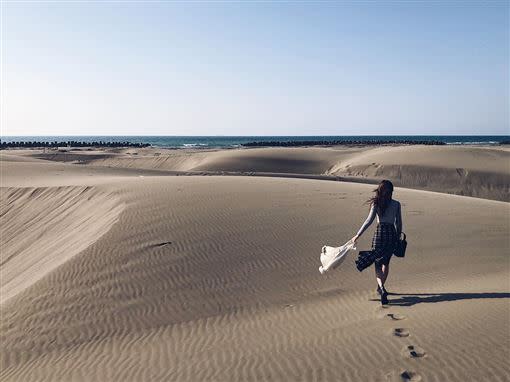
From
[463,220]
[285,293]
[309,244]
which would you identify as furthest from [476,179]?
[285,293]

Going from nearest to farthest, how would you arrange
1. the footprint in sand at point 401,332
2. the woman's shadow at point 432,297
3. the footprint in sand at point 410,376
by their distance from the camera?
the footprint in sand at point 410,376, the footprint in sand at point 401,332, the woman's shadow at point 432,297

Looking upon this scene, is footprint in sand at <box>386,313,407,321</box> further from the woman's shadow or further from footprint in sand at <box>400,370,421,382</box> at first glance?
footprint in sand at <box>400,370,421,382</box>

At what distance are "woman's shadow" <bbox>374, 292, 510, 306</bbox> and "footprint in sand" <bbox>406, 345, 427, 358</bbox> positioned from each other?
5.29 feet

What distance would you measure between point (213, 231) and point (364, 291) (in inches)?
152

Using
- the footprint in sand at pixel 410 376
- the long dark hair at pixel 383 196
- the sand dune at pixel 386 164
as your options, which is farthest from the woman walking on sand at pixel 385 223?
the sand dune at pixel 386 164

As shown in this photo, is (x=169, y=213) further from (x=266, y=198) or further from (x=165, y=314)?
(x=165, y=314)

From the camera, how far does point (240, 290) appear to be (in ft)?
27.5

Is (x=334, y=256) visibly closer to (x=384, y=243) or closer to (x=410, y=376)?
(x=384, y=243)

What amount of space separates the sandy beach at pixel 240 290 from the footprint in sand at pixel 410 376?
2 centimetres

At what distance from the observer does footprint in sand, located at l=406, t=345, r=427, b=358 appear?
214 inches

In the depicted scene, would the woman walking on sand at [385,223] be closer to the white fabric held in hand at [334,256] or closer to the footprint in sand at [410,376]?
the white fabric held in hand at [334,256]

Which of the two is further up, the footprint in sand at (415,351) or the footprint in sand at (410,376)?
the footprint in sand at (415,351)

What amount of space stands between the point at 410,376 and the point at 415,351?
0.54 m

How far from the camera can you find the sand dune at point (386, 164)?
2972 centimetres
